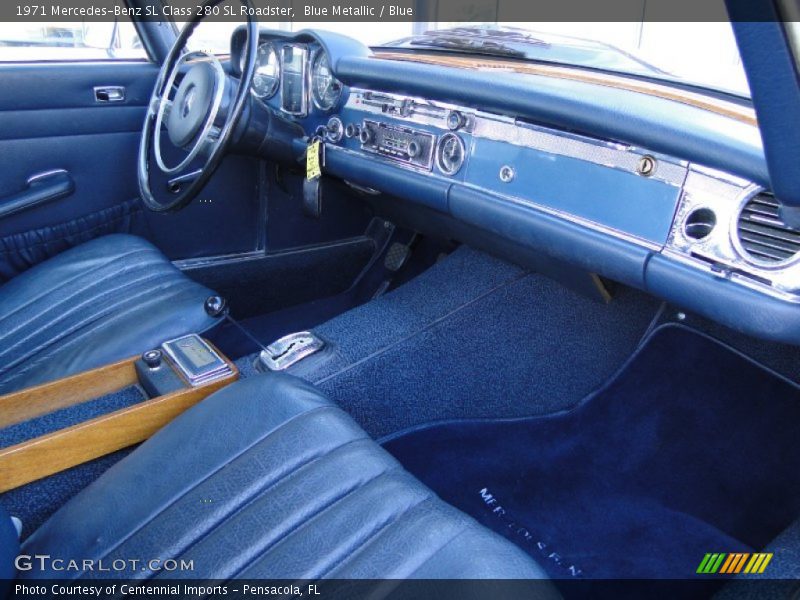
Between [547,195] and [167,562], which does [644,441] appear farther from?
[167,562]

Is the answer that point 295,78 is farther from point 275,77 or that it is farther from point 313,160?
point 313,160

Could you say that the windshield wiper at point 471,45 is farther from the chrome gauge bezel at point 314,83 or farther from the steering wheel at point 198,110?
the steering wheel at point 198,110

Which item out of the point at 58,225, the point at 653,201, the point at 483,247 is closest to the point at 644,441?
the point at 483,247

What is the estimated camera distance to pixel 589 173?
111 cm

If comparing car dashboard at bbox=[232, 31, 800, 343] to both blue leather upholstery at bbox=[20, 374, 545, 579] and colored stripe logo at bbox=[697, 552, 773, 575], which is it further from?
colored stripe logo at bbox=[697, 552, 773, 575]

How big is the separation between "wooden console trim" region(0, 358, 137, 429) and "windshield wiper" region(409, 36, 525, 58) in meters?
1.17

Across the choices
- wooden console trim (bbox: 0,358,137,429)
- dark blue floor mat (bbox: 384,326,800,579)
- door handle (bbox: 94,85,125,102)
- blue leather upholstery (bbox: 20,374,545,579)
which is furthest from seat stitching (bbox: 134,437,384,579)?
door handle (bbox: 94,85,125,102)

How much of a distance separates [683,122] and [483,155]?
0.43m

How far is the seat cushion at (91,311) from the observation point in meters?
1.41

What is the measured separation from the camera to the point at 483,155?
132cm

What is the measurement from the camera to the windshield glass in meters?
1.43

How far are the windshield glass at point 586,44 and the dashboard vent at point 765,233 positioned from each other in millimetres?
390

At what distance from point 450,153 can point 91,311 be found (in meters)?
0.89

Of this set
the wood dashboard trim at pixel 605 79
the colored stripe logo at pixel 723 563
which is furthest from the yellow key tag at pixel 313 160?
the colored stripe logo at pixel 723 563
